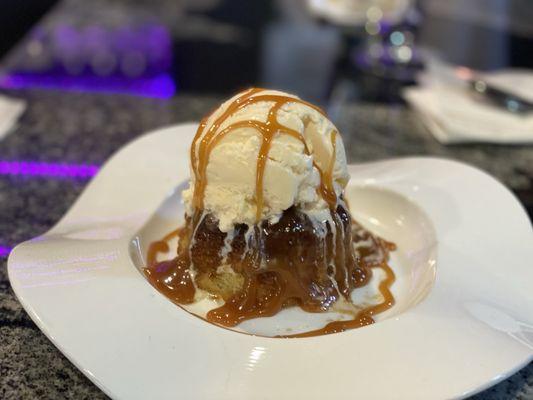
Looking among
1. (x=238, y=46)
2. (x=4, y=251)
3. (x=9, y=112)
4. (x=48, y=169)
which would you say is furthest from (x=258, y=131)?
(x=238, y=46)

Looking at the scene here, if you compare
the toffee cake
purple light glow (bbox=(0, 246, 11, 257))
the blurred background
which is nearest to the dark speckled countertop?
purple light glow (bbox=(0, 246, 11, 257))

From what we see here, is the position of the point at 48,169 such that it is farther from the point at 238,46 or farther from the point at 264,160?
the point at 238,46

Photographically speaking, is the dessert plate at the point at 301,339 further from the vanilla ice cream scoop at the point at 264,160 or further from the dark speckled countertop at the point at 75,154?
the vanilla ice cream scoop at the point at 264,160

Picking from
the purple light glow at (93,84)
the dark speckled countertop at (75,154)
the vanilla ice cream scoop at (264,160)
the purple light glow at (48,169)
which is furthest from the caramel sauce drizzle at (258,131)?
the purple light glow at (93,84)

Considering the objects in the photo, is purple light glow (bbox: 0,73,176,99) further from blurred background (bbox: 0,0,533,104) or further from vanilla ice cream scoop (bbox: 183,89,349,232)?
vanilla ice cream scoop (bbox: 183,89,349,232)

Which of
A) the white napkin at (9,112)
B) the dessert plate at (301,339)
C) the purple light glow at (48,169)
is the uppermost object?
the dessert plate at (301,339)

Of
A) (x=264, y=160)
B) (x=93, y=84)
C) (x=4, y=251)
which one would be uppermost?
(x=264, y=160)

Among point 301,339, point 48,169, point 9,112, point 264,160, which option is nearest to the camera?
point 301,339
